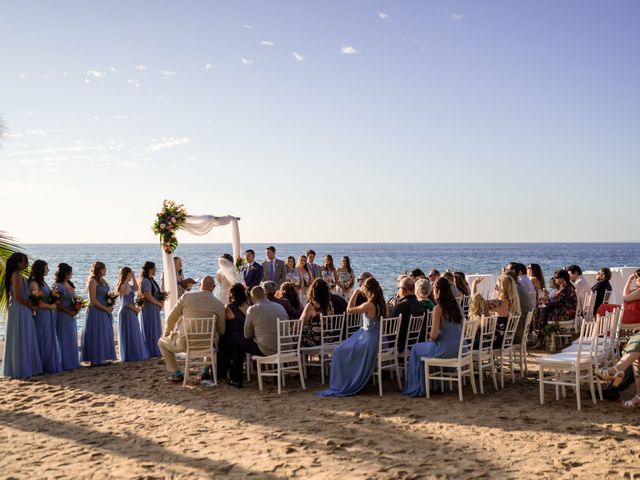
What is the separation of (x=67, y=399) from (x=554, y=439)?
5533 mm

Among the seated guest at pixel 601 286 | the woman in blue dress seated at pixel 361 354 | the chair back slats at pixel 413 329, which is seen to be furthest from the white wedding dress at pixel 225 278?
the seated guest at pixel 601 286

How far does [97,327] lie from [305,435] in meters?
5.58

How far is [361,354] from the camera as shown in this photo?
786 cm

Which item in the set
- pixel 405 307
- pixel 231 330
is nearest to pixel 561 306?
pixel 405 307

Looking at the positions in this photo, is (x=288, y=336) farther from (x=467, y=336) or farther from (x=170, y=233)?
(x=170, y=233)

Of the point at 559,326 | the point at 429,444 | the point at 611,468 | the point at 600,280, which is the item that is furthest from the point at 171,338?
the point at 600,280

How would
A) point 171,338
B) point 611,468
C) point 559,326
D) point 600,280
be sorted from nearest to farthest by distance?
point 611,468, point 171,338, point 559,326, point 600,280

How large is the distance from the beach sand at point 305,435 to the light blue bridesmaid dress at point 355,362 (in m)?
0.21

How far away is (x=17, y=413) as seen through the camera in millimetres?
7184

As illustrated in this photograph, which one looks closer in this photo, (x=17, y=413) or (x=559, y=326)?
(x=17, y=413)

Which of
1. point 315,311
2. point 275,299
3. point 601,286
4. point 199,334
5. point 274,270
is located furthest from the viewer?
point 274,270

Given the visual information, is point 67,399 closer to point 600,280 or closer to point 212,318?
point 212,318

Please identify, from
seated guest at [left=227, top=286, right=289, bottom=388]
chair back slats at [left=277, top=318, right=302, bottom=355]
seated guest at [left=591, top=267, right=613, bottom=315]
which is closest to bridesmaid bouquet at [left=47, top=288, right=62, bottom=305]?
seated guest at [left=227, top=286, right=289, bottom=388]

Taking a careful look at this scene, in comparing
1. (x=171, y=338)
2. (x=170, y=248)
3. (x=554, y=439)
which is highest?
(x=170, y=248)
